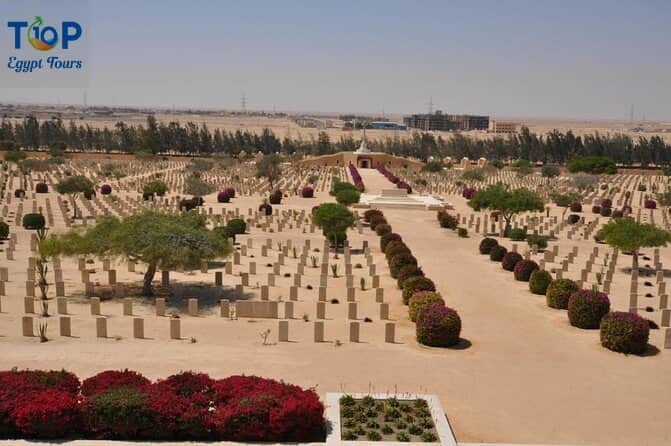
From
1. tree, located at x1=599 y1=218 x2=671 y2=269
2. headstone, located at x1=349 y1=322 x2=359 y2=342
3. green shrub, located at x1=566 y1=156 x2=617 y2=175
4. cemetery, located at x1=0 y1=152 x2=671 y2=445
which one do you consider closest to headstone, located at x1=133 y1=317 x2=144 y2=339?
cemetery, located at x1=0 y1=152 x2=671 y2=445

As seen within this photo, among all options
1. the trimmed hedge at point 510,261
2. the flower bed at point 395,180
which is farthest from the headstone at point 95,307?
the flower bed at point 395,180

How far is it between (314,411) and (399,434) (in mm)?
1469

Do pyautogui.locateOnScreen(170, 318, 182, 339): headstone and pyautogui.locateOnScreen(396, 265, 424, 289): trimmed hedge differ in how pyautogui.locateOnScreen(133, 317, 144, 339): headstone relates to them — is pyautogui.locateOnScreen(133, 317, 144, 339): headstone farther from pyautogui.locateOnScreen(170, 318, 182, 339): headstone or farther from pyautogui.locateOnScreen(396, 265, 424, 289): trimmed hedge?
pyautogui.locateOnScreen(396, 265, 424, 289): trimmed hedge

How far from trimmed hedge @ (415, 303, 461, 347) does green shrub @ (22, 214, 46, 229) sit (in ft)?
81.9

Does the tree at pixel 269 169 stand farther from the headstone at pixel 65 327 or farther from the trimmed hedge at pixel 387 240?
the headstone at pixel 65 327

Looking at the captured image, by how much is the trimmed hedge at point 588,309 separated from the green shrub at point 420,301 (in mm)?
3845

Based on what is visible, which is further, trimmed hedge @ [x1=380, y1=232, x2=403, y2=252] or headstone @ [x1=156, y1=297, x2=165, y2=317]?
trimmed hedge @ [x1=380, y1=232, x2=403, y2=252]

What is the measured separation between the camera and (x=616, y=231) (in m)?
31.4

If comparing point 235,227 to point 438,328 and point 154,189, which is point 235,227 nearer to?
point 154,189

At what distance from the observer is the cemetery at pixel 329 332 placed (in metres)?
12.6

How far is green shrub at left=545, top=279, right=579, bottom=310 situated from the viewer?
2362 centimetres

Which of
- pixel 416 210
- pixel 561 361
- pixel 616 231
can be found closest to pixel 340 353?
pixel 561 361

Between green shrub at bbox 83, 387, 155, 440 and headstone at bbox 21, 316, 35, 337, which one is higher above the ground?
green shrub at bbox 83, 387, 155, 440

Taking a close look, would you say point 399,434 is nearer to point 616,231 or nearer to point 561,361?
point 561,361
